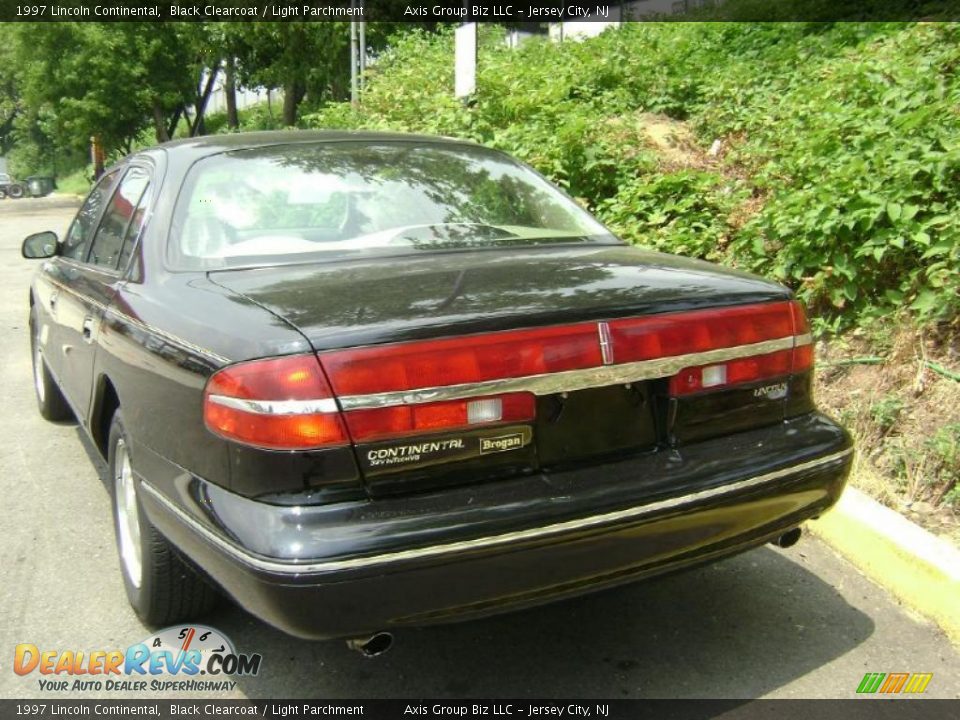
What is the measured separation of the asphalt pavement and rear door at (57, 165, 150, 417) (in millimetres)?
728

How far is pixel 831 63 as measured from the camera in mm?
7914

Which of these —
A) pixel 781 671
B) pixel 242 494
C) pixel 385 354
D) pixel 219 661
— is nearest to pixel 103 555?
pixel 219 661

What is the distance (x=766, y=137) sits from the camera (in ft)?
22.2

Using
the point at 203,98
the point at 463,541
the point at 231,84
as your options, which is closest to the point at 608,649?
the point at 463,541

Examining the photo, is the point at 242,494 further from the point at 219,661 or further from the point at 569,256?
the point at 569,256

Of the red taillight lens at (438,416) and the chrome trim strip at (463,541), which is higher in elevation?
the red taillight lens at (438,416)

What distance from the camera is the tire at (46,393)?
5.24 m

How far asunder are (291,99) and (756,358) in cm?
2241

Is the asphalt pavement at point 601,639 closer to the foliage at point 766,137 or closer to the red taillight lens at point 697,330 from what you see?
the red taillight lens at point 697,330

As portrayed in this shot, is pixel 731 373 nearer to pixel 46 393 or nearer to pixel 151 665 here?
pixel 151 665

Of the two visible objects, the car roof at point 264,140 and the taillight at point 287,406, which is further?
the car roof at point 264,140

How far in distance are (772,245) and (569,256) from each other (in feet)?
9.14

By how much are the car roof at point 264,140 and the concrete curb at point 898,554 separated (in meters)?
2.24

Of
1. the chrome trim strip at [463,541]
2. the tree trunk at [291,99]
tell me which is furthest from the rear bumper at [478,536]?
the tree trunk at [291,99]
